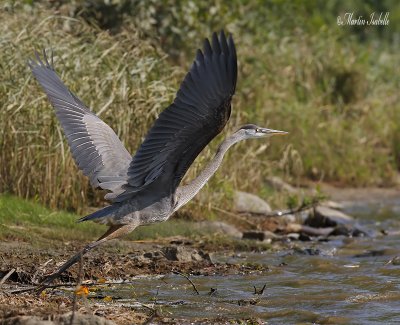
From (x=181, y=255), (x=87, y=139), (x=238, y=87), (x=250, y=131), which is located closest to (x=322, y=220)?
(x=181, y=255)

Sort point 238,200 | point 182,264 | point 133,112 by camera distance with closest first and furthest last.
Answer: point 182,264
point 133,112
point 238,200

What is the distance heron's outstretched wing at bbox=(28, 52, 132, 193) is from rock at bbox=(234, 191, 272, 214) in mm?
3565

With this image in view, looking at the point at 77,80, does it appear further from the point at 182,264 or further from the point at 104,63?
the point at 182,264

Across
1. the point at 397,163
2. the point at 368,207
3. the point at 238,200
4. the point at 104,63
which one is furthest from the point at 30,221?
the point at 397,163

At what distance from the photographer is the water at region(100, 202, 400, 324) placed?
6.38 m

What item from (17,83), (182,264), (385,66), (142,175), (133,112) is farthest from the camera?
(385,66)

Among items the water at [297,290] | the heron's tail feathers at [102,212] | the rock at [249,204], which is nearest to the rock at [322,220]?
the rock at [249,204]

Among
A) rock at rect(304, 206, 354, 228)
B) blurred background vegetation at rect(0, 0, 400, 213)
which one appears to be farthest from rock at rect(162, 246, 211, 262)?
rock at rect(304, 206, 354, 228)

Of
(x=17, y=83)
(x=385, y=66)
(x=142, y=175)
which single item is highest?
(x=385, y=66)

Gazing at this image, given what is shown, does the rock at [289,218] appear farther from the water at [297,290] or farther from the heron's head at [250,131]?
the heron's head at [250,131]

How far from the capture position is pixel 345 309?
6586mm

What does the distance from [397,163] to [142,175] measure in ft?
29.1

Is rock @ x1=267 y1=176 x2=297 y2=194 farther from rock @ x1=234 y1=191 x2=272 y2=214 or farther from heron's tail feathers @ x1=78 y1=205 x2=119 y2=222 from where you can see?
heron's tail feathers @ x1=78 y1=205 x2=119 y2=222

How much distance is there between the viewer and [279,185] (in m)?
12.5
